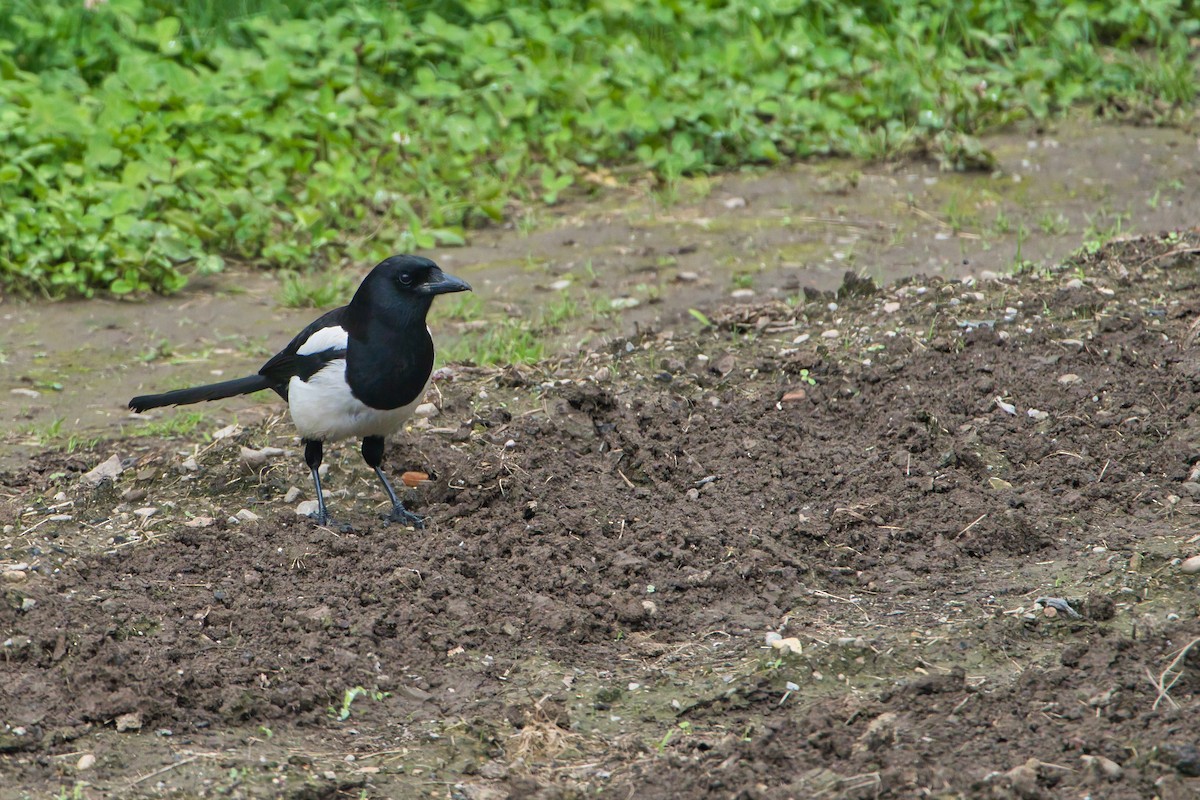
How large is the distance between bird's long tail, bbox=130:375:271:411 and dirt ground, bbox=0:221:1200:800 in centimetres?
24

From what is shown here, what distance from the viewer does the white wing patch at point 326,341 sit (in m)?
4.73

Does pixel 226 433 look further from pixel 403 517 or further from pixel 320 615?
pixel 320 615

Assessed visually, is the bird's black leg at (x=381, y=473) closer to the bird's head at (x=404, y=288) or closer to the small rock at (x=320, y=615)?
the bird's head at (x=404, y=288)

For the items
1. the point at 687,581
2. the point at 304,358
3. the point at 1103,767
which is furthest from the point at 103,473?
the point at 1103,767

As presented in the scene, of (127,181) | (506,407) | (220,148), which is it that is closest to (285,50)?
(220,148)

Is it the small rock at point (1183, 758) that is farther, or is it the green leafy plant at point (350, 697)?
the green leafy plant at point (350, 697)

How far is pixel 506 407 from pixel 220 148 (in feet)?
11.0

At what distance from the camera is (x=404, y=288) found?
185 inches

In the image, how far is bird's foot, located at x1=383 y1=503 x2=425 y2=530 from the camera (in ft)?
15.5

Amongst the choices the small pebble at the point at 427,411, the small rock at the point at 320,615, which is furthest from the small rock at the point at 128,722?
the small pebble at the point at 427,411

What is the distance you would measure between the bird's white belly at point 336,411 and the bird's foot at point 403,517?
10.8 inches

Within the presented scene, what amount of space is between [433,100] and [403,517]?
4.73m

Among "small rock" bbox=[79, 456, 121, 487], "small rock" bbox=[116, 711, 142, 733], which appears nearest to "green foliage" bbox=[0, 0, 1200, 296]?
"small rock" bbox=[79, 456, 121, 487]

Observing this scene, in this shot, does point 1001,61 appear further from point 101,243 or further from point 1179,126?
point 101,243
